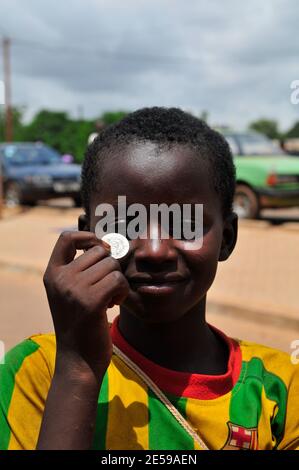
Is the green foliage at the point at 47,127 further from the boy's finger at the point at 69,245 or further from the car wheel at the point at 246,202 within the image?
the boy's finger at the point at 69,245

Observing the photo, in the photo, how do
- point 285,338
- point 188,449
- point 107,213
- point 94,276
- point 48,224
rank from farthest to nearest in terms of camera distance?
point 48,224 → point 285,338 → point 107,213 → point 188,449 → point 94,276

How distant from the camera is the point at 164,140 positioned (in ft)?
4.39

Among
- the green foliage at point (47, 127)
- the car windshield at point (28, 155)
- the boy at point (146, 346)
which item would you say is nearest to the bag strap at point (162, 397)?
the boy at point (146, 346)

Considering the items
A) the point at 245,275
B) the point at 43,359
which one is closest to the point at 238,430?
the point at 43,359

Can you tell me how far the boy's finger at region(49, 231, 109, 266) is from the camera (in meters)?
1.10

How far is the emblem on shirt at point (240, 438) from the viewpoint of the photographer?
1243 mm

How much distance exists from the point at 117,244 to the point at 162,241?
0.12 meters

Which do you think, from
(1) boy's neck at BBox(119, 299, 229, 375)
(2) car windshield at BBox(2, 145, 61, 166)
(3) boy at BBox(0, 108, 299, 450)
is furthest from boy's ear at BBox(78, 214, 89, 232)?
(2) car windshield at BBox(2, 145, 61, 166)

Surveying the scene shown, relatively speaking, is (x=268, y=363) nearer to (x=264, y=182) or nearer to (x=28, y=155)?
(x=264, y=182)

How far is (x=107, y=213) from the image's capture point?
4.33 ft

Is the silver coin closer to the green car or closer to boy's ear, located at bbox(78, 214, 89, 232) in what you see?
boy's ear, located at bbox(78, 214, 89, 232)

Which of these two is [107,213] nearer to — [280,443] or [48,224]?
[280,443]

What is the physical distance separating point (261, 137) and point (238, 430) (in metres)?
9.94

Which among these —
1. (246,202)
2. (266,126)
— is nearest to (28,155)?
(246,202)
